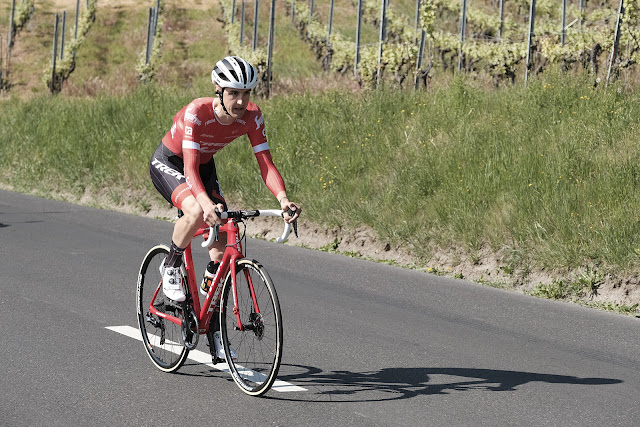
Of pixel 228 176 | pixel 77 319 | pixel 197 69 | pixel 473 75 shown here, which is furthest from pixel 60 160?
pixel 197 69

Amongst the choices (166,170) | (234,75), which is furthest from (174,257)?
(234,75)

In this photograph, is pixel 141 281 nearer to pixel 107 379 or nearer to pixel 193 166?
pixel 107 379

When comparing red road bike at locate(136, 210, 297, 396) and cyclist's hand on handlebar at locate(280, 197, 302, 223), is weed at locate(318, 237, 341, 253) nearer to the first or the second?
red road bike at locate(136, 210, 297, 396)

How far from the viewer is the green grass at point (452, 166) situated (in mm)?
10086

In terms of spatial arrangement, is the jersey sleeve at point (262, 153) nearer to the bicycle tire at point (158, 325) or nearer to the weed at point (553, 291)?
the bicycle tire at point (158, 325)

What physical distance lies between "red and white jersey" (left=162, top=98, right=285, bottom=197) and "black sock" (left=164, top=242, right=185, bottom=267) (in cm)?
53

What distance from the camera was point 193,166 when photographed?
18.0 feet

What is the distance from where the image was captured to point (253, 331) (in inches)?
213

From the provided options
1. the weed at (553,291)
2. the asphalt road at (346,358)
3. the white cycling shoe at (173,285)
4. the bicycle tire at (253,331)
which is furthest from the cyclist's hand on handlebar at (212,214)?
the weed at (553,291)

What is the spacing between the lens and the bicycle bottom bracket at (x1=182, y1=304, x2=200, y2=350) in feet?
19.1

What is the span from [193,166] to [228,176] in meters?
9.75

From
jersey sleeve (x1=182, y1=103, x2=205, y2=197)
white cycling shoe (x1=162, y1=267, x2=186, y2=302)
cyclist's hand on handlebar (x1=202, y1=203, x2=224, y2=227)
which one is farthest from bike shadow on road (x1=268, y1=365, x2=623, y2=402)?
jersey sleeve (x1=182, y1=103, x2=205, y2=197)

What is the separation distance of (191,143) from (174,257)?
80cm

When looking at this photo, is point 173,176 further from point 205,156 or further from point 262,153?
point 262,153
